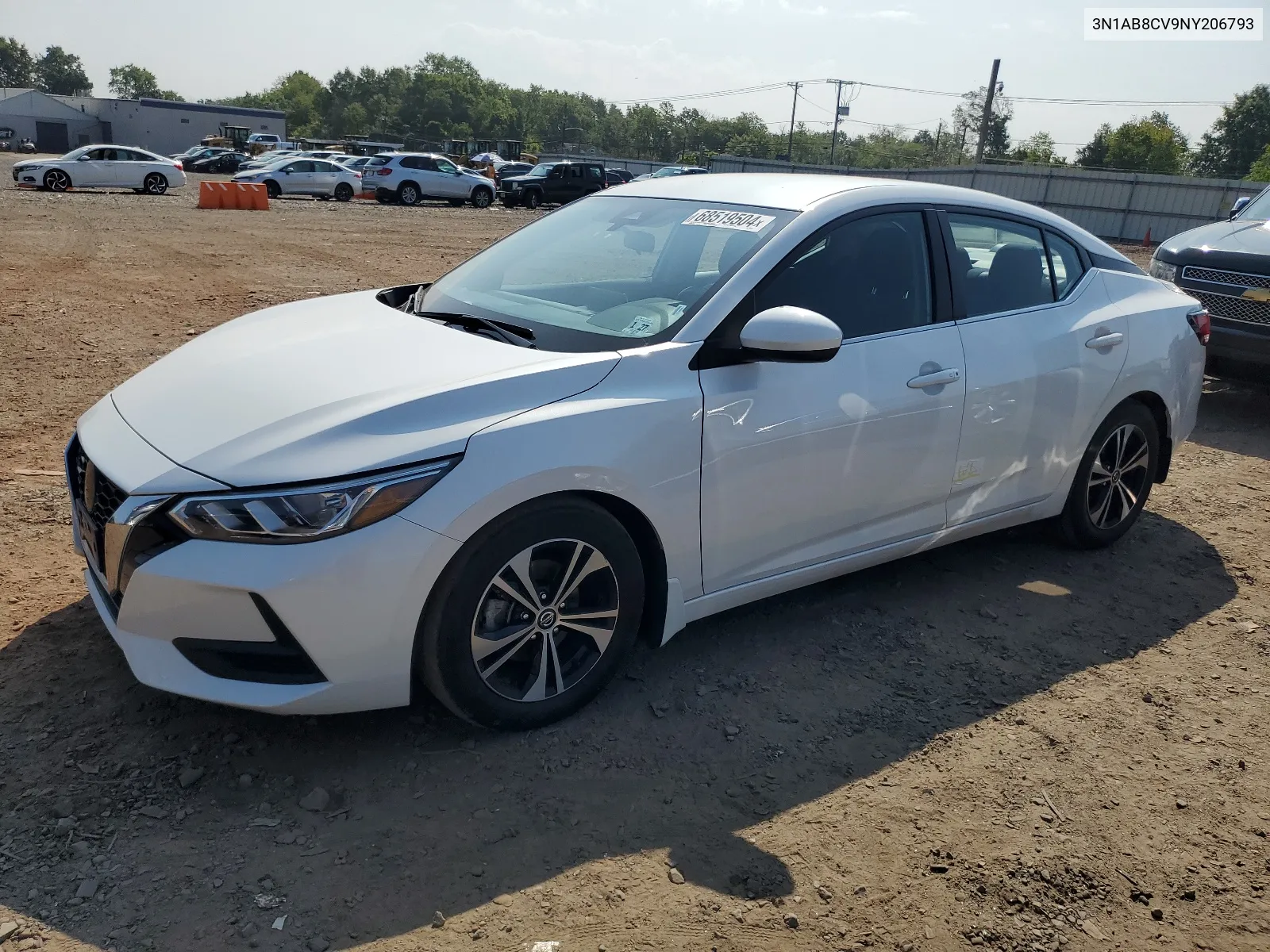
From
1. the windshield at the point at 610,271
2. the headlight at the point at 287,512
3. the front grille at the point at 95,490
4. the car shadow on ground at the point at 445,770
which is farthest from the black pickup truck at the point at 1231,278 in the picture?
the front grille at the point at 95,490

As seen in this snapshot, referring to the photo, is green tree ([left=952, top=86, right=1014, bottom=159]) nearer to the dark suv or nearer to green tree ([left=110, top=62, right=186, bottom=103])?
the dark suv

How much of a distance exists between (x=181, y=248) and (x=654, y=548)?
14.5 metres

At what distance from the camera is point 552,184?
1331 inches

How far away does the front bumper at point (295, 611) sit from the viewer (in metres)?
2.64

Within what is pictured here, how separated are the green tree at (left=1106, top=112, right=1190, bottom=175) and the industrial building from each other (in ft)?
220

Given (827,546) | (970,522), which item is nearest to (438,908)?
(827,546)

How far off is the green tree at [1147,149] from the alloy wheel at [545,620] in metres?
84.1

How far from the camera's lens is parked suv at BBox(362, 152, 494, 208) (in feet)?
104

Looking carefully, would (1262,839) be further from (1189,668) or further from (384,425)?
(384,425)

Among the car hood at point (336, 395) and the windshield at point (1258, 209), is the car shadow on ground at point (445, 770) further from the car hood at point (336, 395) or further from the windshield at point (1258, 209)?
the windshield at point (1258, 209)

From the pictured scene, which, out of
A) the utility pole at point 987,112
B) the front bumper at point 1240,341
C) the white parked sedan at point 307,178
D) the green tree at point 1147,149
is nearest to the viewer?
the front bumper at point 1240,341

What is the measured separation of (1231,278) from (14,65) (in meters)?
189

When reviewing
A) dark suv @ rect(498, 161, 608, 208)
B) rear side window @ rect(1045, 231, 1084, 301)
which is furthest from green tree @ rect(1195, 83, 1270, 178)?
rear side window @ rect(1045, 231, 1084, 301)

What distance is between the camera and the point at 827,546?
3770mm
